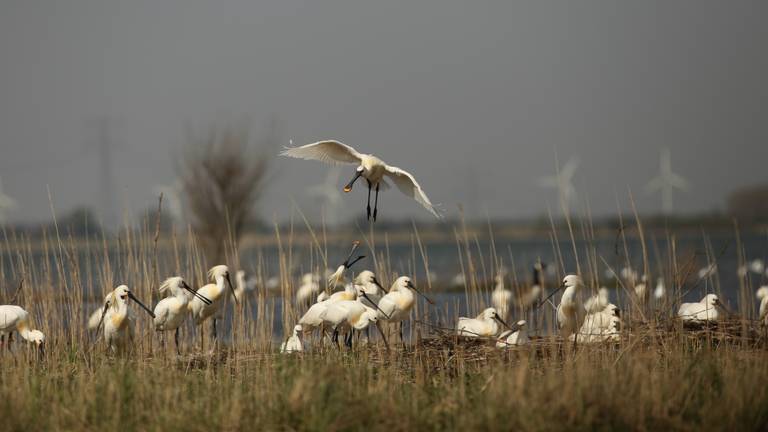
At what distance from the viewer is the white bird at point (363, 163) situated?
910 centimetres

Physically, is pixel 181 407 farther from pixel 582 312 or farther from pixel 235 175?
pixel 235 175

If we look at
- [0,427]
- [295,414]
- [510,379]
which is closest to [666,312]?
[510,379]

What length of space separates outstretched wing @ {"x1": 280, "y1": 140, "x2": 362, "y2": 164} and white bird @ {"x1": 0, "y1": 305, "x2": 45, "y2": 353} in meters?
2.81

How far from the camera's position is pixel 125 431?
5.07 m

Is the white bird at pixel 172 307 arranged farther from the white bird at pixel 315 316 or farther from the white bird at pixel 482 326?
the white bird at pixel 482 326

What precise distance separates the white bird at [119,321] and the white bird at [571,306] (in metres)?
3.41

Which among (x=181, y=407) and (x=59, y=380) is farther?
(x=59, y=380)

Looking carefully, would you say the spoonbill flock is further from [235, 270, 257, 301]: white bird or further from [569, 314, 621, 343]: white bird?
[235, 270, 257, 301]: white bird

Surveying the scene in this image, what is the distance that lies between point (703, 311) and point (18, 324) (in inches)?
231

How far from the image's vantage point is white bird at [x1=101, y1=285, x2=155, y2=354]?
24.2 ft

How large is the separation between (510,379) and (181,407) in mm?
1930

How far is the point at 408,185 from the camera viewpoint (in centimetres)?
950

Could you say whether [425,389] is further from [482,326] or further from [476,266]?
[476,266]

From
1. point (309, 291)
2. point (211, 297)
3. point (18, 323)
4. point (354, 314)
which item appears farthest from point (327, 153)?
point (18, 323)
